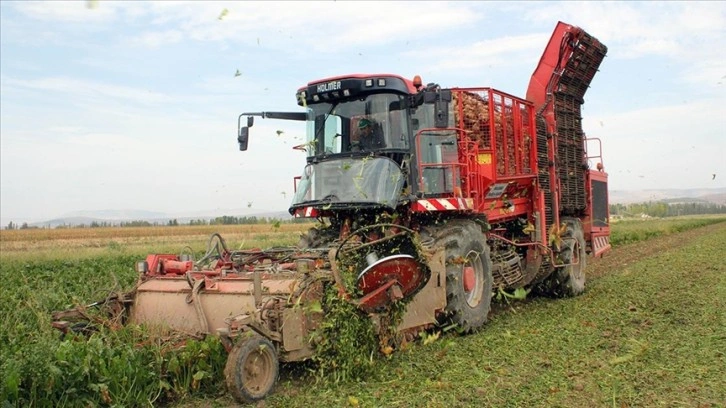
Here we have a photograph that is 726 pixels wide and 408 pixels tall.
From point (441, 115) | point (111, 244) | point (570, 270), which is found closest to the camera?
point (441, 115)

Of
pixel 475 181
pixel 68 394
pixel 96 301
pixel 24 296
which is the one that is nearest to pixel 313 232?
pixel 475 181

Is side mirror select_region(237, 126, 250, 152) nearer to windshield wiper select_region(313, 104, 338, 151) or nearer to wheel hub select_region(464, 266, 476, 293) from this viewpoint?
windshield wiper select_region(313, 104, 338, 151)

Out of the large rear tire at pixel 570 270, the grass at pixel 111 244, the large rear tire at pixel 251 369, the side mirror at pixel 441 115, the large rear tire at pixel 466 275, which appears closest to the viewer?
the large rear tire at pixel 251 369

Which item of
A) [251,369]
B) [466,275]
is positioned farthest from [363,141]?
[251,369]

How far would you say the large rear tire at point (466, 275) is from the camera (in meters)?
7.54

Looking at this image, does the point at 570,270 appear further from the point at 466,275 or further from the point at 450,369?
the point at 450,369

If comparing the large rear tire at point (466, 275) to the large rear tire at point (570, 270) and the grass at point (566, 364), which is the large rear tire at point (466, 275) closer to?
the grass at point (566, 364)

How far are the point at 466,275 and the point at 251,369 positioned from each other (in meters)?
3.38

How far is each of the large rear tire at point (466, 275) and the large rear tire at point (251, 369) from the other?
2655 millimetres

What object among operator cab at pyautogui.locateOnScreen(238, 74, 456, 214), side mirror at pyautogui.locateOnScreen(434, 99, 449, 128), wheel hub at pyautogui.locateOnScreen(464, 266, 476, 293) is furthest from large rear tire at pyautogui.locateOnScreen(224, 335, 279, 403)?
wheel hub at pyautogui.locateOnScreen(464, 266, 476, 293)

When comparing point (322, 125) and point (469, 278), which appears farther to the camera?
point (322, 125)

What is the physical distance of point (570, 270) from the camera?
1107 cm

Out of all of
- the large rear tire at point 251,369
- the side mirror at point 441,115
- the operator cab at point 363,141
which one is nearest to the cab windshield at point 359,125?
the operator cab at point 363,141

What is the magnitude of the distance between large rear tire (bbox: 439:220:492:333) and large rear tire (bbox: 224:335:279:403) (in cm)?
265
